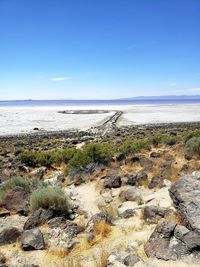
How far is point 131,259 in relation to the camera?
6.50m

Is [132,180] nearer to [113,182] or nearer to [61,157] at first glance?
[113,182]

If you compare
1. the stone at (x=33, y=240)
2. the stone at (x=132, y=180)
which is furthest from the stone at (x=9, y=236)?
the stone at (x=132, y=180)

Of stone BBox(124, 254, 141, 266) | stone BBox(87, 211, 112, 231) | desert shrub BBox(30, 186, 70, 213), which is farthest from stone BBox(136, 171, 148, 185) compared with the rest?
stone BBox(124, 254, 141, 266)

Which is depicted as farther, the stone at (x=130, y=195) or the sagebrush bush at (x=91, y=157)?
the sagebrush bush at (x=91, y=157)

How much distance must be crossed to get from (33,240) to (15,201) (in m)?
3.50

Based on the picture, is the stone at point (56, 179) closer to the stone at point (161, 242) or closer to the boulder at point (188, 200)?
the boulder at point (188, 200)

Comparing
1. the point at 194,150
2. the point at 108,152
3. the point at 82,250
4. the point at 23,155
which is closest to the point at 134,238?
the point at 82,250

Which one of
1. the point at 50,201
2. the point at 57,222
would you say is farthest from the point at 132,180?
the point at 57,222

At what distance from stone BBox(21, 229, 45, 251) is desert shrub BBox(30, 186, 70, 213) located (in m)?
1.73

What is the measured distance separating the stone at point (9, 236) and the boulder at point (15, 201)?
1.90 m

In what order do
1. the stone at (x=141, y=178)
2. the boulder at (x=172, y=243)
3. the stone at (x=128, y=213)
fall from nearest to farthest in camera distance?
the boulder at (x=172, y=243) → the stone at (x=128, y=213) → the stone at (x=141, y=178)

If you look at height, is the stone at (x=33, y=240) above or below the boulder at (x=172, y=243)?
below

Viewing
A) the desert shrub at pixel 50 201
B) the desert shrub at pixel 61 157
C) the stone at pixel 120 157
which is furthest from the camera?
the desert shrub at pixel 61 157

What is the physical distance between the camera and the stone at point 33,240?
783 cm
